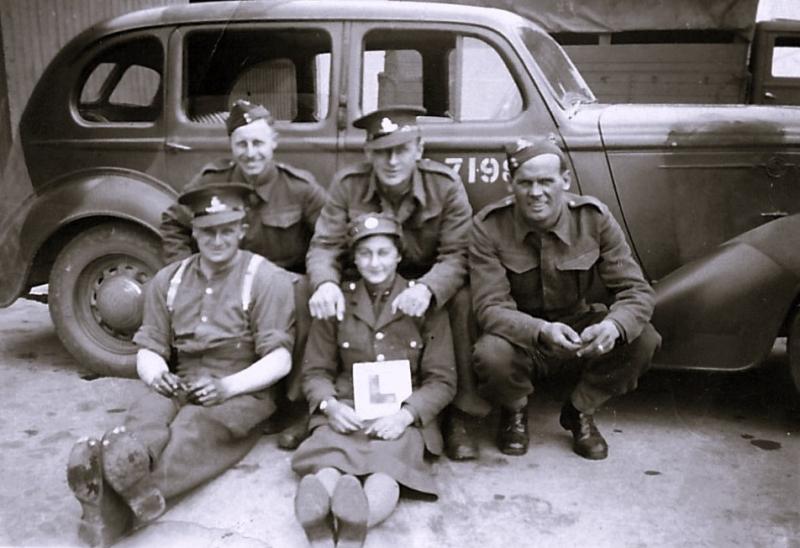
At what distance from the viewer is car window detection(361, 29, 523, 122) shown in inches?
150

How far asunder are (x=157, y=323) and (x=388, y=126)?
4.33ft

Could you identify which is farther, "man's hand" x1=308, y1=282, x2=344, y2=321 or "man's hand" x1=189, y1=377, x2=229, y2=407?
"man's hand" x1=308, y1=282, x2=344, y2=321

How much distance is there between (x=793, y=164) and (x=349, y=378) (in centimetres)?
243

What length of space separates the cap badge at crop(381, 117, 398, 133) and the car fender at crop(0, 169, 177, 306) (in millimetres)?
1350

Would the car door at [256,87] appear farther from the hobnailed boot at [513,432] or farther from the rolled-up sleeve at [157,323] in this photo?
the hobnailed boot at [513,432]

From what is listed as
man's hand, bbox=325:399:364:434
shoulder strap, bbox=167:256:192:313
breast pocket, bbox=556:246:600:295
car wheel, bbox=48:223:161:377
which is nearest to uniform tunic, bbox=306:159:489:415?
breast pocket, bbox=556:246:600:295

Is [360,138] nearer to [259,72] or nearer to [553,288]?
[259,72]

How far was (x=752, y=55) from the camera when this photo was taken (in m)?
5.78

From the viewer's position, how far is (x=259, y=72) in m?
4.17

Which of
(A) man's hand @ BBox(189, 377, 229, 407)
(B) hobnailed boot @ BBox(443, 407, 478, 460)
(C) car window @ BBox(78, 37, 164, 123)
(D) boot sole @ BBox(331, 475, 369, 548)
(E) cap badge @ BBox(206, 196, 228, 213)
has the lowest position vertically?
(B) hobnailed boot @ BBox(443, 407, 478, 460)

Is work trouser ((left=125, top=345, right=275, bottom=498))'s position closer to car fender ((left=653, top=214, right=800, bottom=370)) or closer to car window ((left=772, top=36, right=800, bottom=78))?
car fender ((left=653, top=214, right=800, bottom=370))

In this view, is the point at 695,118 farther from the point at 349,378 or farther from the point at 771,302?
the point at 349,378

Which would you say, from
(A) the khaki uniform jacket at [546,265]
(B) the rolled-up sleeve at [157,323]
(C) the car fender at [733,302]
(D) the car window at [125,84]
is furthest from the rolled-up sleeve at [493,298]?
(D) the car window at [125,84]

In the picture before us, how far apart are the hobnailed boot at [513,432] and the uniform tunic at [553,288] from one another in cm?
12
